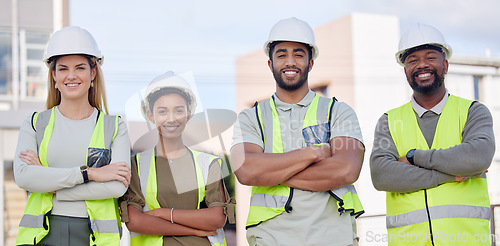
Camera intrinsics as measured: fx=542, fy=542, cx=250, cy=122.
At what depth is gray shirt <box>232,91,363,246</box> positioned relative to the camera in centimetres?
390

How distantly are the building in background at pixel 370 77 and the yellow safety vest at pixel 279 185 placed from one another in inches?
490

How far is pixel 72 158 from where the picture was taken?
4008 millimetres

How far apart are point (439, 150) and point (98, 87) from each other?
2.74 meters

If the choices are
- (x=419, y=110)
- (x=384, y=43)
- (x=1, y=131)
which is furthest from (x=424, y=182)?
(x=384, y=43)

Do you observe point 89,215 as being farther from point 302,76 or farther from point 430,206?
point 430,206

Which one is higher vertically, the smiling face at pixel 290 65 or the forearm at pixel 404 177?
the smiling face at pixel 290 65

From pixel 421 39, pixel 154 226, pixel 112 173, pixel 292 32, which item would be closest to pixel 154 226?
pixel 154 226

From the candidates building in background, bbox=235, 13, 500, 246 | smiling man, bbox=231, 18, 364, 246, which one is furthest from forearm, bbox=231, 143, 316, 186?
building in background, bbox=235, 13, 500, 246

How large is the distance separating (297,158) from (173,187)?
0.98m

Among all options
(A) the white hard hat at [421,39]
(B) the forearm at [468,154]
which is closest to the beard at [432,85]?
(A) the white hard hat at [421,39]

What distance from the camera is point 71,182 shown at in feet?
12.5

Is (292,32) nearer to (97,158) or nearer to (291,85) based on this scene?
(291,85)

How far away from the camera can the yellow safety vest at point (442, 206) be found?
13.6ft

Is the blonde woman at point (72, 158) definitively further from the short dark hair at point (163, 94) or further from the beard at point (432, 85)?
the beard at point (432, 85)
